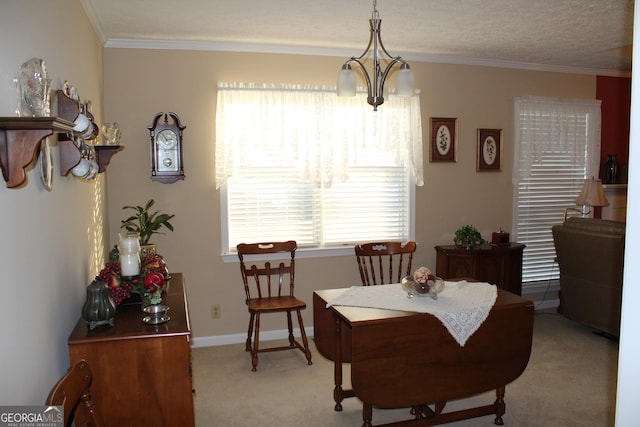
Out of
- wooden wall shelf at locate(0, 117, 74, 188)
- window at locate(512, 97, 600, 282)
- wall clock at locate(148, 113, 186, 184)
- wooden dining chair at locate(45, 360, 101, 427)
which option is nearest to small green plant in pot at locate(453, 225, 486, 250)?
window at locate(512, 97, 600, 282)

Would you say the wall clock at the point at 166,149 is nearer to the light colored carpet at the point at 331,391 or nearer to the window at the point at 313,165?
the window at the point at 313,165

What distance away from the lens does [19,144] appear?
4.31 ft

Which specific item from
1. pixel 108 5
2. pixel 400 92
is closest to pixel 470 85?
pixel 400 92

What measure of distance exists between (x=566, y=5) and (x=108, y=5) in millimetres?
2803

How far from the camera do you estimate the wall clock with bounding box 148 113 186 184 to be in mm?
3662

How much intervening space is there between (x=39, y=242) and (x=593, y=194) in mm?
4574

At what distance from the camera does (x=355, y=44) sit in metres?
3.85

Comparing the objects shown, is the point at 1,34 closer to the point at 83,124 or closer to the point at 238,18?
the point at 83,124

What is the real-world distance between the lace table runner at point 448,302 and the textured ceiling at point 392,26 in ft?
5.64

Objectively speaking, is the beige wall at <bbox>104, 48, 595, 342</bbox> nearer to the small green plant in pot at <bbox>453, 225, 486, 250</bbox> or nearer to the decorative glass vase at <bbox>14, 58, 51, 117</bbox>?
the small green plant in pot at <bbox>453, 225, 486, 250</bbox>

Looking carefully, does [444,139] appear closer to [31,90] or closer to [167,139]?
[167,139]

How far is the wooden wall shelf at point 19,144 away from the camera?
4.22 feet

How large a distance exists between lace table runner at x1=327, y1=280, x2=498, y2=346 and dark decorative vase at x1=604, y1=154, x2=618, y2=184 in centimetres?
297

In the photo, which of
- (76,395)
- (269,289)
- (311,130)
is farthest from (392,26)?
(76,395)
